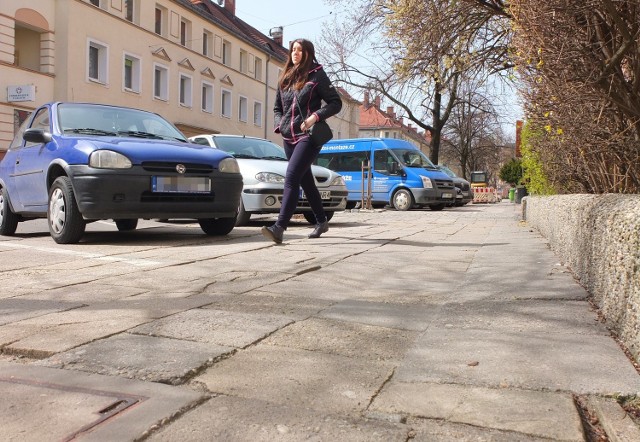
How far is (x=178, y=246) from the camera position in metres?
6.41

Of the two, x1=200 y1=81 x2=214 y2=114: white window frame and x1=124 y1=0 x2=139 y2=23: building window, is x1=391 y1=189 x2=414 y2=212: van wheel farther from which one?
x1=200 y1=81 x2=214 y2=114: white window frame

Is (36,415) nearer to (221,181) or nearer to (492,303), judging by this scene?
(492,303)

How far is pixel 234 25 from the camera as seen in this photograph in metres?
42.1

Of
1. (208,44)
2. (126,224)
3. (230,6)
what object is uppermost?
(230,6)

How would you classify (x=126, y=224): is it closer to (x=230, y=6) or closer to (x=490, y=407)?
(x=490, y=407)

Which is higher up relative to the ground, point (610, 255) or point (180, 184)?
point (180, 184)

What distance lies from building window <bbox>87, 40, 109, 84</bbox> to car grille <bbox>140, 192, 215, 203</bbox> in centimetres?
2212

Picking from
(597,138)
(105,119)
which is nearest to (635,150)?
(597,138)

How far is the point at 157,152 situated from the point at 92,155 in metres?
0.66

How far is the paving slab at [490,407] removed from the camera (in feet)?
6.09

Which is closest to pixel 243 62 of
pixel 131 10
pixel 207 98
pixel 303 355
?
pixel 207 98

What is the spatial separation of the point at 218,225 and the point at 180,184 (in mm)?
1158

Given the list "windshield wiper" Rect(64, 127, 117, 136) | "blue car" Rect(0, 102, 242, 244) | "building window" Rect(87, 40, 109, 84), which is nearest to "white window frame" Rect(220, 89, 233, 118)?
"building window" Rect(87, 40, 109, 84)

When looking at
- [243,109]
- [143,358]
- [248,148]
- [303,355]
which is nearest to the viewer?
[143,358]
